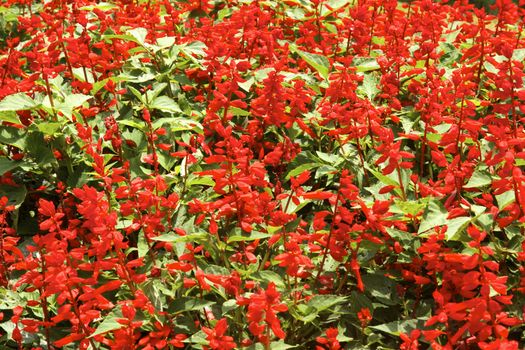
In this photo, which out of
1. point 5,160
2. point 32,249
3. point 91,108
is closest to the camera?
point 32,249

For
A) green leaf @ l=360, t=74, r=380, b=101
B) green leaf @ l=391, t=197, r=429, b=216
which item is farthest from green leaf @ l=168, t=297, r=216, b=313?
green leaf @ l=360, t=74, r=380, b=101

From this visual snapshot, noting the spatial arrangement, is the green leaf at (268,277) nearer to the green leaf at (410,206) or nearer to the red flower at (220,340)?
the red flower at (220,340)

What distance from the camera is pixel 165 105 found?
3803 millimetres

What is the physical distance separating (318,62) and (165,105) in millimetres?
950

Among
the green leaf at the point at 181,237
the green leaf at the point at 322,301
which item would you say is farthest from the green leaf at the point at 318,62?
the green leaf at the point at 322,301

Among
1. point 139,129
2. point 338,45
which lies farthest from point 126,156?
point 338,45

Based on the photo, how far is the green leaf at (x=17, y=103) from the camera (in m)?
3.44

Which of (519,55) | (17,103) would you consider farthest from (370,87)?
(17,103)

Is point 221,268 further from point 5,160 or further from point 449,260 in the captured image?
point 5,160

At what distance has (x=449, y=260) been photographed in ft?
8.80

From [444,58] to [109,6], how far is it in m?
2.50

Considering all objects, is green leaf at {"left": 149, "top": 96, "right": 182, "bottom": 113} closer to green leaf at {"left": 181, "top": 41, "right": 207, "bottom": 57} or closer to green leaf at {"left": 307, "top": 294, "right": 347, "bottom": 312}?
green leaf at {"left": 181, "top": 41, "right": 207, "bottom": 57}

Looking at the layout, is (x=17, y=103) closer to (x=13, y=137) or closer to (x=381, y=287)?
(x=13, y=137)

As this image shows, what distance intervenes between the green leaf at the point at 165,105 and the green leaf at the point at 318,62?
0.81m
